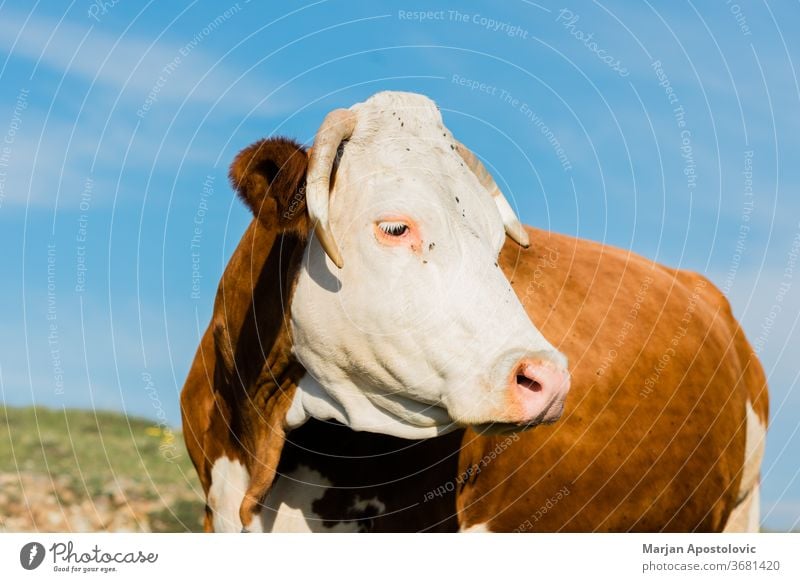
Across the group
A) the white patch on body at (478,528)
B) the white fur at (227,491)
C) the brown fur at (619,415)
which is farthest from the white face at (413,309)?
the white patch on body at (478,528)

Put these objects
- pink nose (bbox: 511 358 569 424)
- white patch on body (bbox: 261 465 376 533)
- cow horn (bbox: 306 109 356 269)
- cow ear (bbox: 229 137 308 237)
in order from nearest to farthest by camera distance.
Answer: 1. pink nose (bbox: 511 358 569 424)
2. cow horn (bbox: 306 109 356 269)
3. cow ear (bbox: 229 137 308 237)
4. white patch on body (bbox: 261 465 376 533)

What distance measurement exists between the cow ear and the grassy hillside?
4126mm

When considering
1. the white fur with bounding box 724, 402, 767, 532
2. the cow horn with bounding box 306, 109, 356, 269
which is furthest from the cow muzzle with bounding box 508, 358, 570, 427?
the white fur with bounding box 724, 402, 767, 532

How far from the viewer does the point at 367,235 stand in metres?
6.43

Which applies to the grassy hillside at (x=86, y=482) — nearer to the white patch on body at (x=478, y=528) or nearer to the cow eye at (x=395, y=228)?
the white patch on body at (x=478, y=528)

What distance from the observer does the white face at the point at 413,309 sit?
6.12 metres

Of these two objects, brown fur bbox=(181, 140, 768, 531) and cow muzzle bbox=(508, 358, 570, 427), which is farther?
brown fur bbox=(181, 140, 768, 531)

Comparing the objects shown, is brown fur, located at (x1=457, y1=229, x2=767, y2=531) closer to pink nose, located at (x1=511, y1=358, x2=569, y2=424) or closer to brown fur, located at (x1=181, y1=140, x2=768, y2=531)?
brown fur, located at (x1=181, y1=140, x2=768, y2=531)

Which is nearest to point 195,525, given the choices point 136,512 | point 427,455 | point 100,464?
point 136,512

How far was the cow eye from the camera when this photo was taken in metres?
6.37

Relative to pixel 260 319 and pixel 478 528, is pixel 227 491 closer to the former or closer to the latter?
pixel 260 319
